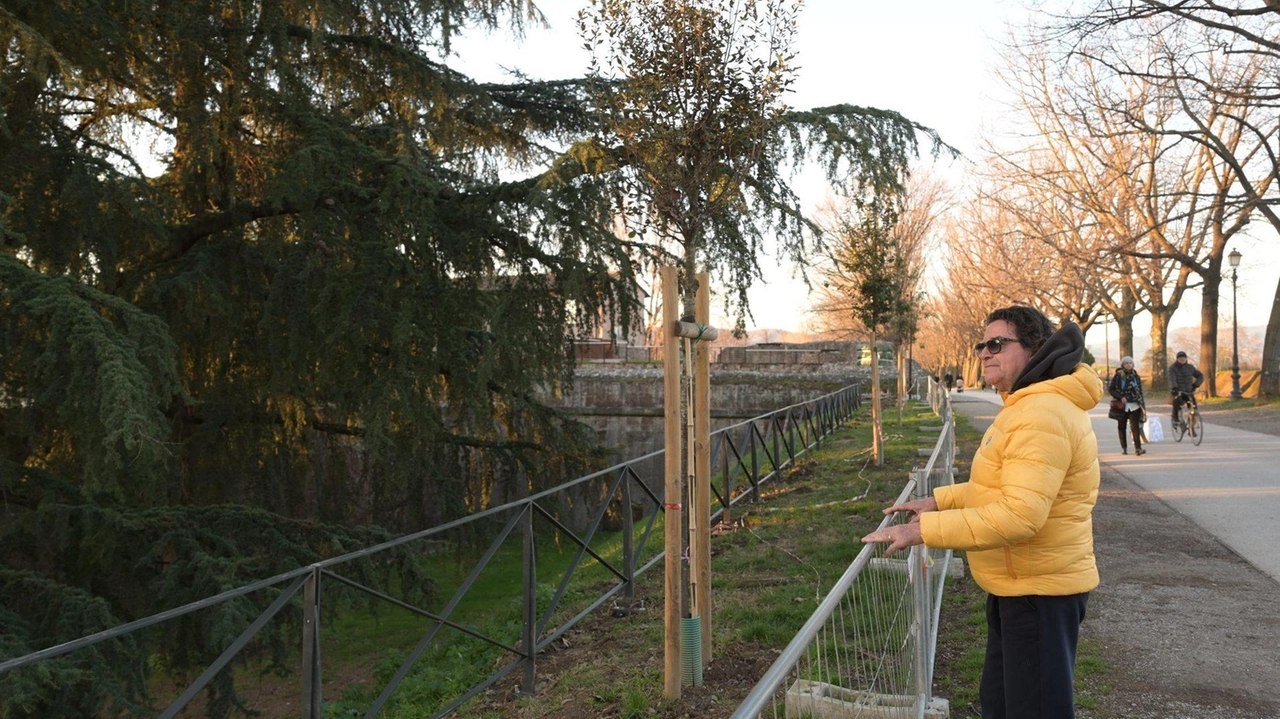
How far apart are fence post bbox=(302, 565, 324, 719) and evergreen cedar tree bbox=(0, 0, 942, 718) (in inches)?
35.6

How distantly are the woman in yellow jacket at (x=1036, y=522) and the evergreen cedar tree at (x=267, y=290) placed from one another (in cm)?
251

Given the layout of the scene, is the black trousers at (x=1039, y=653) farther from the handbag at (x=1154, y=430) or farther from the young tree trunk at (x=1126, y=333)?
the young tree trunk at (x=1126, y=333)

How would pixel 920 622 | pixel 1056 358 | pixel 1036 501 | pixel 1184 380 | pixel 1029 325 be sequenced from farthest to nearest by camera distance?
pixel 1184 380, pixel 920 622, pixel 1029 325, pixel 1056 358, pixel 1036 501

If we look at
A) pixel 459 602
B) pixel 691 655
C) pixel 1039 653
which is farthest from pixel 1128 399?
pixel 1039 653

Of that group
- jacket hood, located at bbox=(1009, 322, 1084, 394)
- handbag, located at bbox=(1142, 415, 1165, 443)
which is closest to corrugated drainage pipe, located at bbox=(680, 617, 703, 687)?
jacket hood, located at bbox=(1009, 322, 1084, 394)

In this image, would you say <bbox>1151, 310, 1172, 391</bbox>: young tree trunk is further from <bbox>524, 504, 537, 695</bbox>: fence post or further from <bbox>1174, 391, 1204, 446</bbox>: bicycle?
<bbox>524, 504, 537, 695</bbox>: fence post

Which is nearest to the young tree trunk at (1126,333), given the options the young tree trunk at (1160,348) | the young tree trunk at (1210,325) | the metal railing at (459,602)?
the young tree trunk at (1160,348)

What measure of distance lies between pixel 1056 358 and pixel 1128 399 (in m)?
12.7

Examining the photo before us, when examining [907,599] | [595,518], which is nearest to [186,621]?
[595,518]

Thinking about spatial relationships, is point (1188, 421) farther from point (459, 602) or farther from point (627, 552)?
point (459, 602)

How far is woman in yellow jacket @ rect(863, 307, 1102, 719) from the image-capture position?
269 centimetres

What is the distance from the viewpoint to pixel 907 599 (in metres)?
3.74

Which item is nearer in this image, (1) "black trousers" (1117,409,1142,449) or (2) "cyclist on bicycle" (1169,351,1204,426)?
(1) "black trousers" (1117,409,1142,449)

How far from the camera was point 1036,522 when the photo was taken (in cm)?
267
